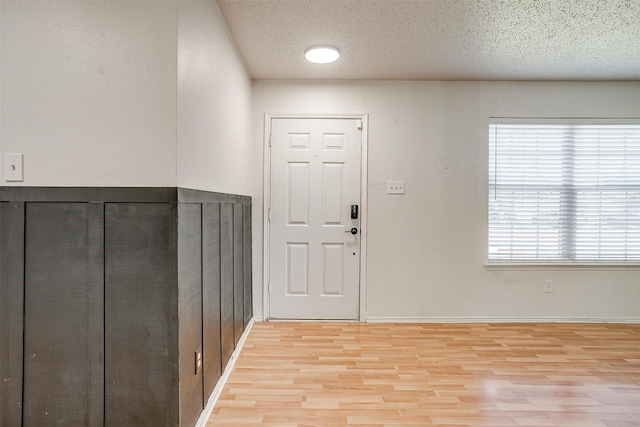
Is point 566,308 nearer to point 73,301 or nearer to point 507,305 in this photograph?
point 507,305

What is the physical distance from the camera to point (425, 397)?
81.8 inches

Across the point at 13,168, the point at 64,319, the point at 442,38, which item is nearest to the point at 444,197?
the point at 442,38

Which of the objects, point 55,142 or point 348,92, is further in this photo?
point 348,92

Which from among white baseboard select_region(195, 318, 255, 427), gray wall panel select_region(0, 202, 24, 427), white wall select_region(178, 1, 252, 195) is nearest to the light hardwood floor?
white baseboard select_region(195, 318, 255, 427)

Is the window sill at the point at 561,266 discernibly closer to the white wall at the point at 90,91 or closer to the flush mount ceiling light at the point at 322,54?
the flush mount ceiling light at the point at 322,54

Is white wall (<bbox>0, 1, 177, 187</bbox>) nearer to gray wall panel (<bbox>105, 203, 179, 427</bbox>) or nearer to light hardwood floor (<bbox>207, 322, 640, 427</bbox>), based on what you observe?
gray wall panel (<bbox>105, 203, 179, 427</bbox>)

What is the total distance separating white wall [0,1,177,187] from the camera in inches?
57.9

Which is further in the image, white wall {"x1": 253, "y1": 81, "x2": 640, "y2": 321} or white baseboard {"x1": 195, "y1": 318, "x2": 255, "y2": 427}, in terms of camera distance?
white wall {"x1": 253, "y1": 81, "x2": 640, "y2": 321}

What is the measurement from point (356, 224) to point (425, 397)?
1650 millimetres

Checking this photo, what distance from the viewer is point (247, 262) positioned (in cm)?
309

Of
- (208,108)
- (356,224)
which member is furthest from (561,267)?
(208,108)

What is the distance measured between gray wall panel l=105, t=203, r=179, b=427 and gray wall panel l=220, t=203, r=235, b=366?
709 mm

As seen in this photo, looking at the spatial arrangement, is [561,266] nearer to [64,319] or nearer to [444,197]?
[444,197]

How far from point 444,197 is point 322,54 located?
1.73 m
